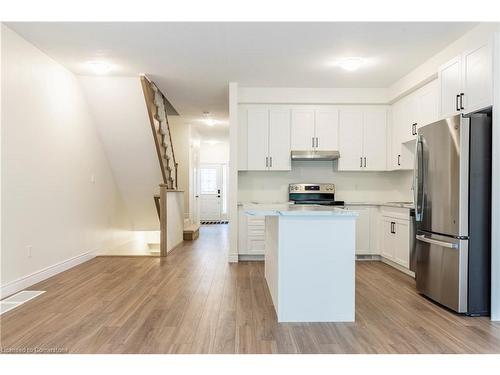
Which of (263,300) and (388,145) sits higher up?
(388,145)

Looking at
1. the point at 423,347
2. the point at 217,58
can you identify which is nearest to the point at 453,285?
the point at 423,347

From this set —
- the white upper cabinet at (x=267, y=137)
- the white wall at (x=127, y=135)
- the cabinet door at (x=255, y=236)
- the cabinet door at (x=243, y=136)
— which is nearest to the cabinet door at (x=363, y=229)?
the white upper cabinet at (x=267, y=137)

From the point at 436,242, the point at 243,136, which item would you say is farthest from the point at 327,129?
the point at 436,242

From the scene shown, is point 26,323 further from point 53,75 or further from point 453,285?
point 453,285

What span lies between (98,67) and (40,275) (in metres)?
2.64

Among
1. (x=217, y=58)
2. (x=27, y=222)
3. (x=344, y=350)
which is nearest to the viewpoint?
(x=344, y=350)

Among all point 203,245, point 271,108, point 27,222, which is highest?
point 271,108

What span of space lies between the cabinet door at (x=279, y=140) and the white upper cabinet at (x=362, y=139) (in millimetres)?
853

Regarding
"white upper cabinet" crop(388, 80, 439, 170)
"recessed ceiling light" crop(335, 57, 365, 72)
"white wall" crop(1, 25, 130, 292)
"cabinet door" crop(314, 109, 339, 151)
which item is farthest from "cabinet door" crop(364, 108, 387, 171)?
"white wall" crop(1, 25, 130, 292)

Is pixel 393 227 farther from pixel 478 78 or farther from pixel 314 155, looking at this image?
pixel 478 78

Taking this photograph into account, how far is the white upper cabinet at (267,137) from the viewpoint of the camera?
5.16m

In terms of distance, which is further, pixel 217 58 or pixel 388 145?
pixel 388 145

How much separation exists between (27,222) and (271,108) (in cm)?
359

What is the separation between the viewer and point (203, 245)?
6504 mm
